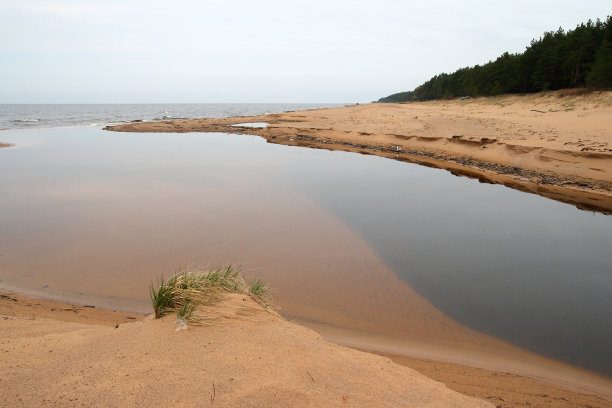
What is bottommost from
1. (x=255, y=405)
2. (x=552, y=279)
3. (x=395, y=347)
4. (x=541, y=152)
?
(x=395, y=347)

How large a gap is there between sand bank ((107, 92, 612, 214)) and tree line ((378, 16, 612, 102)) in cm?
404

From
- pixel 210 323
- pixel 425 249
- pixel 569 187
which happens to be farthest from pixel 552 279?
pixel 569 187

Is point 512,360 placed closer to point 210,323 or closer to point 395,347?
point 395,347

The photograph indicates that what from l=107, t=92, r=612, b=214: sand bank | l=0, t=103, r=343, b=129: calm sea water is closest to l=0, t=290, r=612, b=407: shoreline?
l=107, t=92, r=612, b=214: sand bank

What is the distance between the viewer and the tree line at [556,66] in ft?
83.8

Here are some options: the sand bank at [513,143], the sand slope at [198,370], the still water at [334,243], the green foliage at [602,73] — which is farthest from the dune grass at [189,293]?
the green foliage at [602,73]

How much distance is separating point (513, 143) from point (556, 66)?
24322mm

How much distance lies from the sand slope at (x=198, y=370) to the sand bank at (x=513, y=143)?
861 cm

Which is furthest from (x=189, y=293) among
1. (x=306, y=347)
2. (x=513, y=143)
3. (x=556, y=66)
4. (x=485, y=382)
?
(x=556, y=66)

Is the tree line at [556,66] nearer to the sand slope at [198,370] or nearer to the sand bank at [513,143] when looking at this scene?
the sand bank at [513,143]

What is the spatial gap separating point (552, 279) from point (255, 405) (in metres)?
4.80

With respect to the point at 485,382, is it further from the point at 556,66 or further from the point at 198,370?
the point at 556,66

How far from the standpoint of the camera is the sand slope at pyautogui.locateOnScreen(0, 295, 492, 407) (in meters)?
1.94

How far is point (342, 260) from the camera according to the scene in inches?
224
